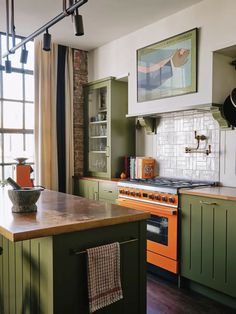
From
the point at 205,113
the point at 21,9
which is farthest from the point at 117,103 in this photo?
the point at 21,9

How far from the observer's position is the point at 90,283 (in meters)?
1.79

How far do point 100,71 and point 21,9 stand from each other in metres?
1.61

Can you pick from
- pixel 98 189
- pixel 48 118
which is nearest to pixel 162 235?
pixel 98 189

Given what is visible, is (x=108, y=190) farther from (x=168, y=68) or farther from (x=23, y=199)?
(x=23, y=199)

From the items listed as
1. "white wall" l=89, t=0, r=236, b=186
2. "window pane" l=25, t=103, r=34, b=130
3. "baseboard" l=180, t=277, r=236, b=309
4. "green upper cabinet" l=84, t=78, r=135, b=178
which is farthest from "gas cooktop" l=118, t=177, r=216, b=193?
"window pane" l=25, t=103, r=34, b=130

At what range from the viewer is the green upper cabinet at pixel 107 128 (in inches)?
185

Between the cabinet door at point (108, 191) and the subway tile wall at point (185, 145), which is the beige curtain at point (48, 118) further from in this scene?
the subway tile wall at point (185, 145)

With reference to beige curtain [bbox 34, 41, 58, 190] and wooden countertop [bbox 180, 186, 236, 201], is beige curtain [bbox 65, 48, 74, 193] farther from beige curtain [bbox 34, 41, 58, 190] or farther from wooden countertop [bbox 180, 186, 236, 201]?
wooden countertop [bbox 180, 186, 236, 201]

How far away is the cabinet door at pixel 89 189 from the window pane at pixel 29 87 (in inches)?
57.7

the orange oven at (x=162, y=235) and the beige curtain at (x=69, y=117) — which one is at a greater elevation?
the beige curtain at (x=69, y=117)

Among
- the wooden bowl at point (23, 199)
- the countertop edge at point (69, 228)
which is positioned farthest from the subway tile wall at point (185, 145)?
the wooden bowl at point (23, 199)

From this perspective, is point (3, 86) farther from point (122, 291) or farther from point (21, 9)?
point (122, 291)

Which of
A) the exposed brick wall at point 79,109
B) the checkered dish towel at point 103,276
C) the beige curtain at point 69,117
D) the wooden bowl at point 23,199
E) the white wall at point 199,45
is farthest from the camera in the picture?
the exposed brick wall at point 79,109

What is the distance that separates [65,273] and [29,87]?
3688 millimetres
